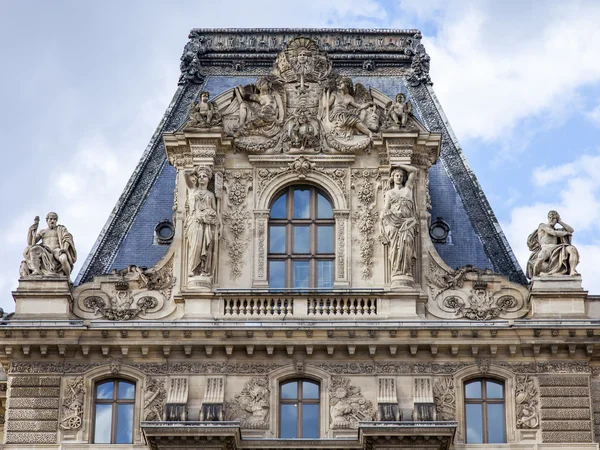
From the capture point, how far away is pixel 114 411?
39562 millimetres

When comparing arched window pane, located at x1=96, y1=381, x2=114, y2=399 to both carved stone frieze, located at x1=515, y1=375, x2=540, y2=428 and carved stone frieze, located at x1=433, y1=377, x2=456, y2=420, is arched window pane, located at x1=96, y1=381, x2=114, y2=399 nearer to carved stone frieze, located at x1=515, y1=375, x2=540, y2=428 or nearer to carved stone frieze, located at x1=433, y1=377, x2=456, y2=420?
carved stone frieze, located at x1=433, y1=377, x2=456, y2=420

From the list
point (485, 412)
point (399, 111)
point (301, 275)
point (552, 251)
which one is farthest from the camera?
point (399, 111)

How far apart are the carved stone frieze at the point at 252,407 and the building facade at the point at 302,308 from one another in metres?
0.04

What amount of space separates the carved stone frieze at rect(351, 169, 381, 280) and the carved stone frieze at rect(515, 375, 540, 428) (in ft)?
14.0

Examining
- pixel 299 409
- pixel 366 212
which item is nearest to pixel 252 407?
pixel 299 409

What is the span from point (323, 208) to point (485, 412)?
20.6 feet

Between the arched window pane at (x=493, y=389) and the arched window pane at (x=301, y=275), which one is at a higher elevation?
the arched window pane at (x=301, y=275)

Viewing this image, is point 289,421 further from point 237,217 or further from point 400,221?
point 400,221

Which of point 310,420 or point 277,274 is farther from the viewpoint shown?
point 277,274

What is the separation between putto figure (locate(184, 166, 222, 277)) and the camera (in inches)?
1591

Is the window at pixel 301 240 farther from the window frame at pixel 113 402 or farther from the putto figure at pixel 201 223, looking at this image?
the window frame at pixel 113 402

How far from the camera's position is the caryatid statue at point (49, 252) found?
4053 cm

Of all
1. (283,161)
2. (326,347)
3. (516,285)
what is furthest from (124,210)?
(516,285)

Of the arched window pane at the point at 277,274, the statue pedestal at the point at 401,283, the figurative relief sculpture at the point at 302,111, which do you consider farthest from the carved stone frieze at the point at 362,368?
the figurative relief sculpture at the point at 302,111
